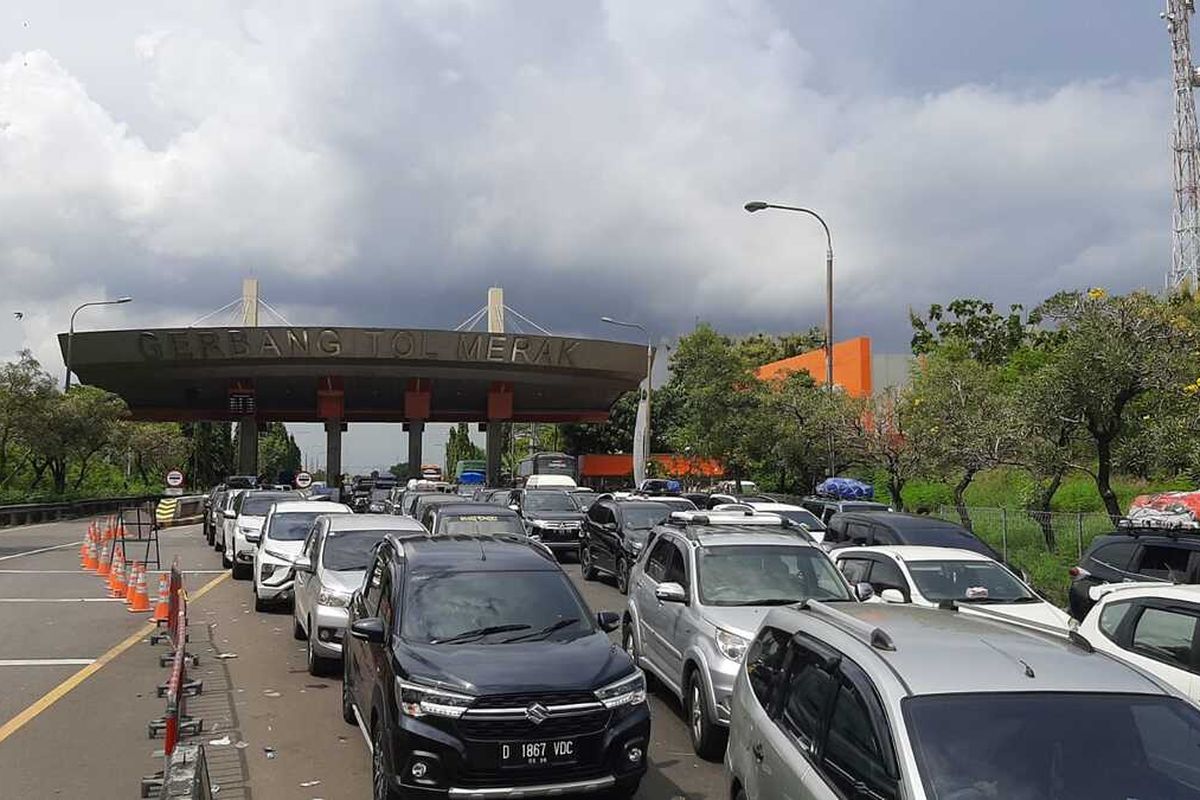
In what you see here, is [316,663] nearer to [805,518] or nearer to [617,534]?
[617,534]

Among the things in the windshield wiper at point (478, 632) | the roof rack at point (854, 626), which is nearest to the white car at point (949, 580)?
the windshield wiper at point (478, 632)

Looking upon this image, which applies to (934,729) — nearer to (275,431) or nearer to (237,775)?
(237,775)

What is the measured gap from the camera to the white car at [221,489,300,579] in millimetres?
21500

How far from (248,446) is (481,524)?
52978 millimetres

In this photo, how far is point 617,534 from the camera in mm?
19938

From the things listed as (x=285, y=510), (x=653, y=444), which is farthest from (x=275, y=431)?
(x=285, y=510)

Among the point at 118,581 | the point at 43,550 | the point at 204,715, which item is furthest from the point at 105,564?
the point at 204,715

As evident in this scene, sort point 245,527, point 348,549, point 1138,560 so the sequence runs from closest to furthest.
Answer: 1. point 1138,560
2. point 348,549
3. point 245,527

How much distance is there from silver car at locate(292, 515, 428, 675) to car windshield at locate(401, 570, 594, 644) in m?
3.58

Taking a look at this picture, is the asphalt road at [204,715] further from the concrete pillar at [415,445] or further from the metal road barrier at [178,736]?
the concrete pillar at [415,445]

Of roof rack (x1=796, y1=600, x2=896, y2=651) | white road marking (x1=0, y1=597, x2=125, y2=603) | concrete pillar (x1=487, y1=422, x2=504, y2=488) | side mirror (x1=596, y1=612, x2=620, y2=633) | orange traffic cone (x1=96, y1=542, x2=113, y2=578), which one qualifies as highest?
concrete pillar (x1=487, y1=422, x2=504, y2=488)

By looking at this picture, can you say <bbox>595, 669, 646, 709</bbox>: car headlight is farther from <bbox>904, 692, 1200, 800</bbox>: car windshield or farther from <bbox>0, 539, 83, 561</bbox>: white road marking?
<bbox>0, 539, 83, 561</bbox>: white road marking

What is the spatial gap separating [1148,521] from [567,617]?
7476 millimetres

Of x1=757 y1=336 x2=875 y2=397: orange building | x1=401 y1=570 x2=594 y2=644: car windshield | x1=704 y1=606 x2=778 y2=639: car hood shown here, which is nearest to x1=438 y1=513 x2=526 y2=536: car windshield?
x1=704 y1=606 x2=778 y2=639: car hood
